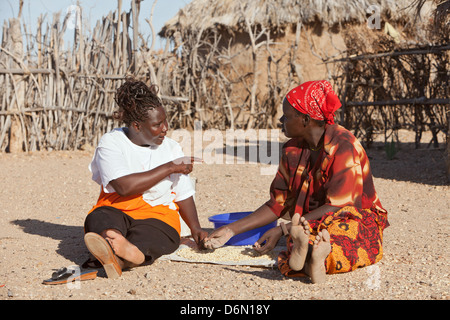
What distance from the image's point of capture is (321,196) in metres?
3.23

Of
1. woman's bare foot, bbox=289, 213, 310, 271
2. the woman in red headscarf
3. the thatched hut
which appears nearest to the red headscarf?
the woman in red headscarf

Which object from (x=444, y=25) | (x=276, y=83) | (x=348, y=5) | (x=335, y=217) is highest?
(x=348, y=5)

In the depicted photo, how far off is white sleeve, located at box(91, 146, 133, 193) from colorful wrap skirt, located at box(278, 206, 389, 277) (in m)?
1.07

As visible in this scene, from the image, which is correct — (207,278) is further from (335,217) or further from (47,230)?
(47,230)

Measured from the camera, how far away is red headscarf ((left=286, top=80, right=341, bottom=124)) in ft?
10.2

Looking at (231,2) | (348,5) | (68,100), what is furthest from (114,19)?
(348,5)

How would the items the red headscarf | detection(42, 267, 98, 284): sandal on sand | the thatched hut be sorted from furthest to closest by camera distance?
the thatched hut, the red headscarf, detection(42, 267, 98, 284): sandal on sand

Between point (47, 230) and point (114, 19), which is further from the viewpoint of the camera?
point (114, 19)

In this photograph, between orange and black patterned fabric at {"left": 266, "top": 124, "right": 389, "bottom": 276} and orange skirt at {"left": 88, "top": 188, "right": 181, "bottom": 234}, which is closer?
orange and black patterned fabric at {"left": 266, "top": 124, "right": 389, "bottom": 276}

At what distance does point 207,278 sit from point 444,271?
51.9 inches

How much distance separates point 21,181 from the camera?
6391 mm

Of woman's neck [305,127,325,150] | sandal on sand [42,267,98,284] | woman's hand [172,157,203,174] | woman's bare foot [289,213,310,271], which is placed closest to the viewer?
woman's bare foot [289,213,310,271]

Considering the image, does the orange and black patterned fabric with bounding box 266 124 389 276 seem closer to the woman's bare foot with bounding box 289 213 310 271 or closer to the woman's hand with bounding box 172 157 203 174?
the woman's bare foot with bounding box 289 213 310 271

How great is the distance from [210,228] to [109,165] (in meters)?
1.40
